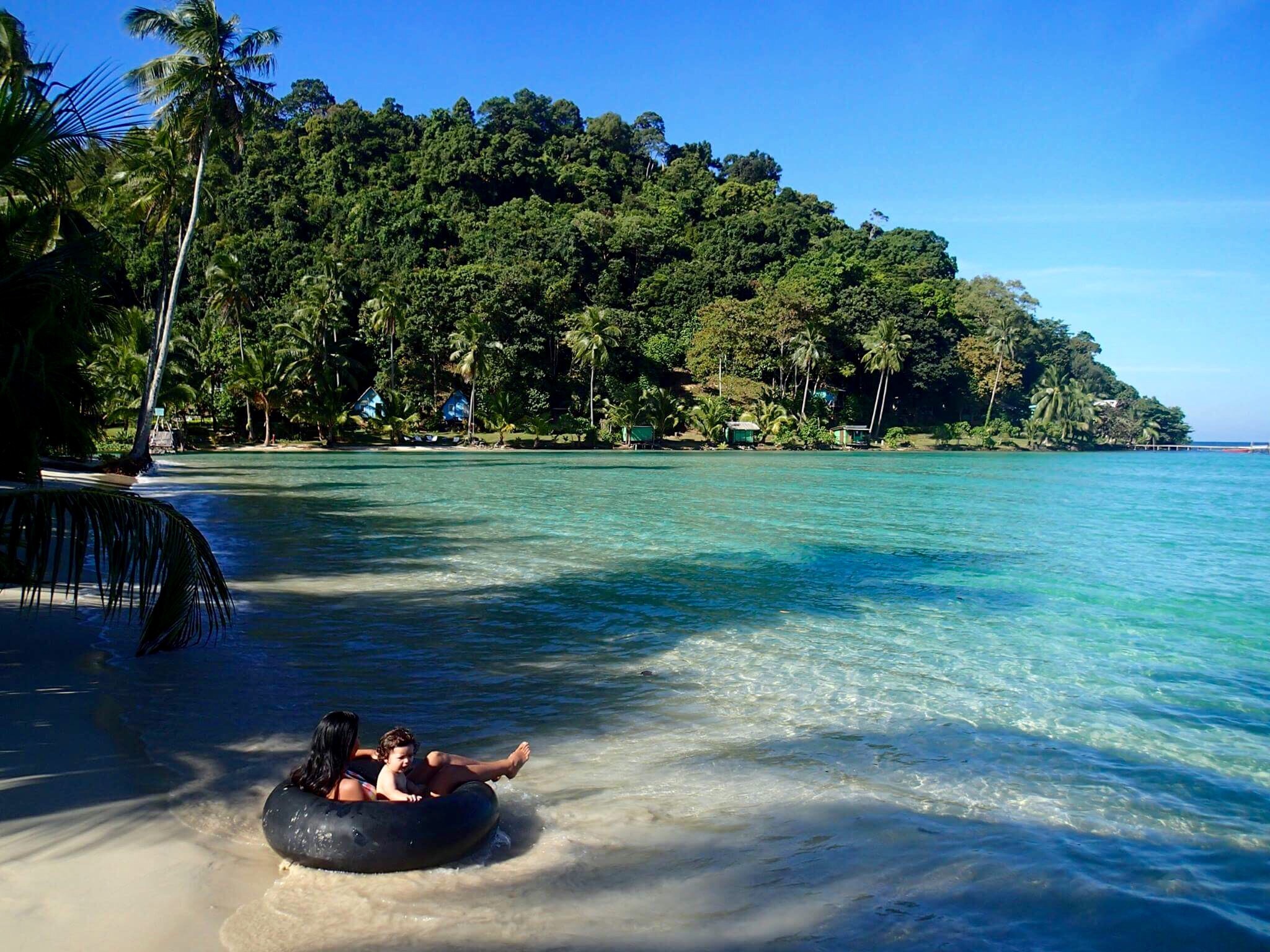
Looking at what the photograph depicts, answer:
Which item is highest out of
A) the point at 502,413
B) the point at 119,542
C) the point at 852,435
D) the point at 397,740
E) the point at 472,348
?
the point at 472,348

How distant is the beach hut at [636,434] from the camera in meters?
64.2

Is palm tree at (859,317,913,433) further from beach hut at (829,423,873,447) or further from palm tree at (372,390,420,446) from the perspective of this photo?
palm tree at (372,390,420,446)

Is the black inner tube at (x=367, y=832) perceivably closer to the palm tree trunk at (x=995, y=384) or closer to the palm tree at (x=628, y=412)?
the palm tree at (x=628, y=412)

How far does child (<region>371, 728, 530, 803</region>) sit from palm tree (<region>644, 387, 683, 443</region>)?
59535 mm

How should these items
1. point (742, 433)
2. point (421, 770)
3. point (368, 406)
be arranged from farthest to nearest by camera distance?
point (742, 433) < point (368, 406) < point (421, 770)

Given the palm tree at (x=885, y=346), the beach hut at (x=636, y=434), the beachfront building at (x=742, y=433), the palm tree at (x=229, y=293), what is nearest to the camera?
the palm tree at (x=229, y=293)

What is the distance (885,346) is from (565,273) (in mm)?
27340

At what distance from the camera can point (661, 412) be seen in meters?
65.8

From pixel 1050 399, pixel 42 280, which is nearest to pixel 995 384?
pixel 1050 399

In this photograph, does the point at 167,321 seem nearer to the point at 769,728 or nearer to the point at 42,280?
the point at 42,280

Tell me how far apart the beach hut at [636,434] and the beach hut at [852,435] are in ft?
60.2

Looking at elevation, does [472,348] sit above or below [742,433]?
above

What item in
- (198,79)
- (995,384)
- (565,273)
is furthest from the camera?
(995,384)

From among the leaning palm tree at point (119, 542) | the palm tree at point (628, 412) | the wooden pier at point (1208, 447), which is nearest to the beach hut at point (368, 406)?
the palm tree at point (628, 412)
